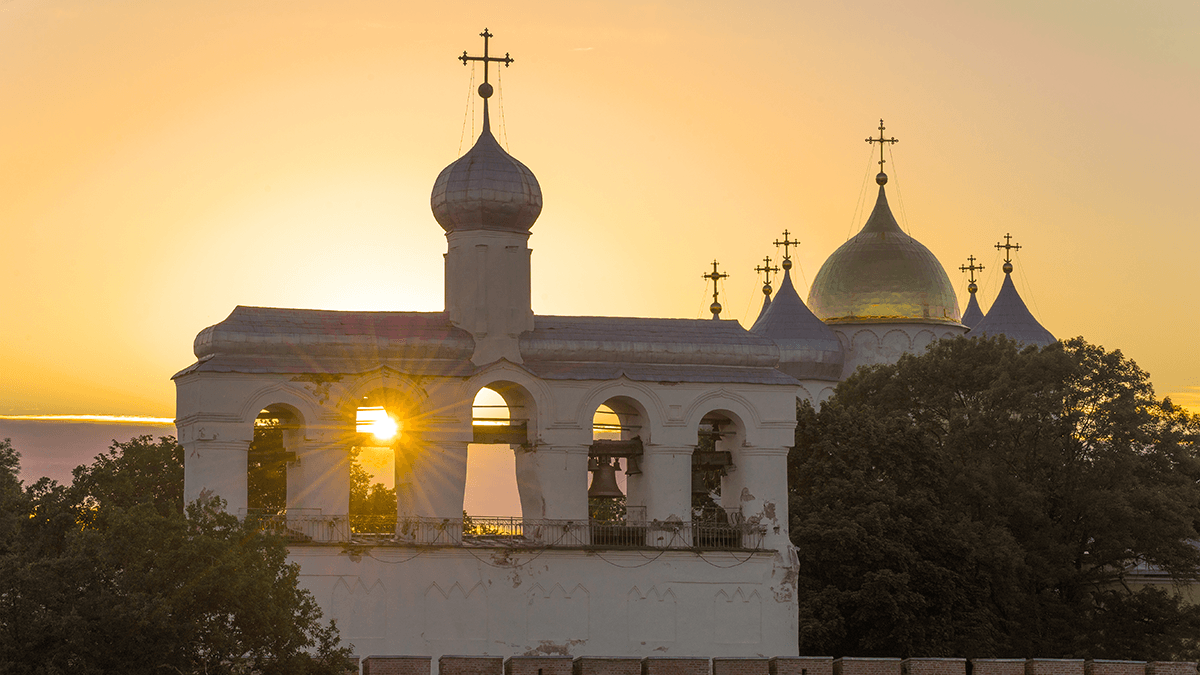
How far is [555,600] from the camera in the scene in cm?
3672

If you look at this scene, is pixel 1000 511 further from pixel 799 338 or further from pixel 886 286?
pixel 886 286

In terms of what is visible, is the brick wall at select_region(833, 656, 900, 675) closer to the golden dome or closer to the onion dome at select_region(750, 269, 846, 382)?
the onion dome at select_region(750, 269, 846, 382)

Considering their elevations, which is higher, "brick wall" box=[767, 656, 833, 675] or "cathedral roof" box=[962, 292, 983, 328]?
"cathedral roof" box=[962, 292, 983, 328]

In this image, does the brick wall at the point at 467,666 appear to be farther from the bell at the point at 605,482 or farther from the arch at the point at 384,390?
the bell at the point at 605,482

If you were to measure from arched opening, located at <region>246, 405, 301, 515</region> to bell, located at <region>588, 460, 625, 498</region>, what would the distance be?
622cm

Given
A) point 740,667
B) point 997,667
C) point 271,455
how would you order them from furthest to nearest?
point 271,455, point 997,667, point 740,667

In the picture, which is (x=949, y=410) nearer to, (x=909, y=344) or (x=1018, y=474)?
(x=1018, y=474)

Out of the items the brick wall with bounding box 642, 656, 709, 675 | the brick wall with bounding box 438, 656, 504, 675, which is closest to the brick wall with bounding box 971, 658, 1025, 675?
the brick wall with bounding box 642, 656, 709, 675

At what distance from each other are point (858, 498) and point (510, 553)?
1095 centimetres

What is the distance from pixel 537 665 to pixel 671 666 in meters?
2.27

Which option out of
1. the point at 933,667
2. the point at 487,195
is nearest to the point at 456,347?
the point at 487,195

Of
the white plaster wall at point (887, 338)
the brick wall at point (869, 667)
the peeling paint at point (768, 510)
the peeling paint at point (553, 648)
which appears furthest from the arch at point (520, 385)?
the white plaster wall at point (887, 338)

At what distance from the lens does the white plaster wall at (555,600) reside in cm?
3597

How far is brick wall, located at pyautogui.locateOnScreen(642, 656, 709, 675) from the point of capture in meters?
32.7
